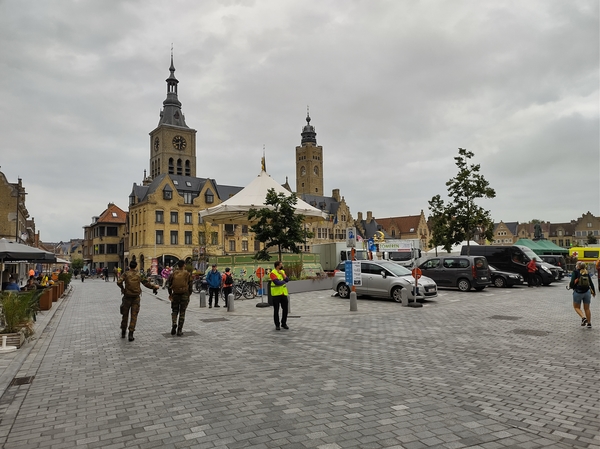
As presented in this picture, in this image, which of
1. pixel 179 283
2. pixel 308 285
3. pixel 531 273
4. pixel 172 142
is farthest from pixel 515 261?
pixel 172 142

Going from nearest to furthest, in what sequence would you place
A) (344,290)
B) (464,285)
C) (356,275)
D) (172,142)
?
(356,275) → (344,290) → (464,285) → (172,142)

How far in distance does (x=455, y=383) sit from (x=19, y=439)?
17.8 ft

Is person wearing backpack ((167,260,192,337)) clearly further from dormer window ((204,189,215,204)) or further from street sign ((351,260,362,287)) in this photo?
dormer window ((204,189,215,204))

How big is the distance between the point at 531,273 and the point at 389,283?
12.0 m

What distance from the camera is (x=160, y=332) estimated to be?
11.2 m

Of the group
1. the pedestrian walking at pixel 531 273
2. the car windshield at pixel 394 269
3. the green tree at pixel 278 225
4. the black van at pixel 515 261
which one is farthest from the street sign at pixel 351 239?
the pedestrian walking at pixel 531 273

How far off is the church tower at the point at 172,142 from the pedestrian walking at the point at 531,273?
238ft

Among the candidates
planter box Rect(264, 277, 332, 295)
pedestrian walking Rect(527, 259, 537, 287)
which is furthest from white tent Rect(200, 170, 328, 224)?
pedestrian walking Rect(527, 259, 537, 287)

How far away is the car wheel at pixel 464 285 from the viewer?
22.0 metres

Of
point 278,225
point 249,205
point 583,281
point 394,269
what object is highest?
point 249,205

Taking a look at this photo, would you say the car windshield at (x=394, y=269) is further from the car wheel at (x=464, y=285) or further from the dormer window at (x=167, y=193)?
the dormer window at (x=167, y=193)

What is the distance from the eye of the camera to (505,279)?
24719 mm

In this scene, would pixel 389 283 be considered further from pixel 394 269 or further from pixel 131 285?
pixel 131 285

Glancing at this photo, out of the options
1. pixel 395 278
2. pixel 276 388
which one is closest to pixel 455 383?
pixel 276 388
